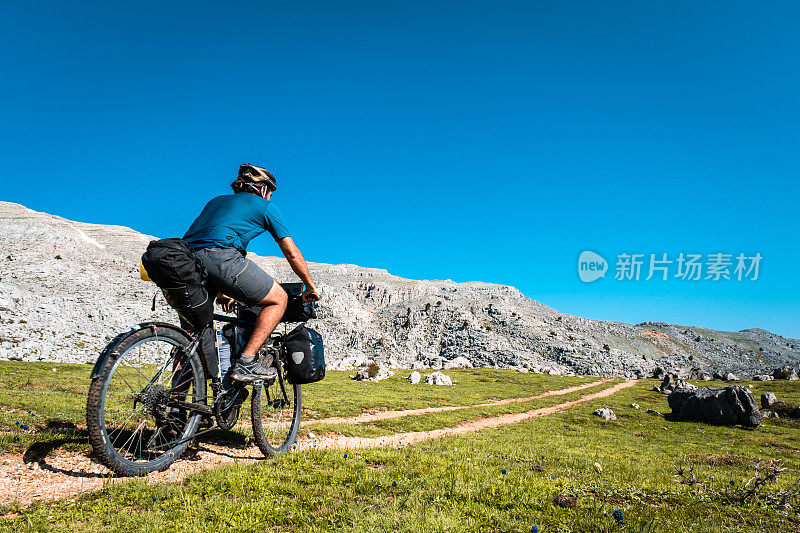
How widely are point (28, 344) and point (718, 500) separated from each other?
49.9m

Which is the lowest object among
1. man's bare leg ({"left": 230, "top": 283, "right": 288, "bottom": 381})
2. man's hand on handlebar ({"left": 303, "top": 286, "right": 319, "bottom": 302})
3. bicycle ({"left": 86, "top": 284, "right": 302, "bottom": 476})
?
bicycle ({"left": 86, "top": 284, "right": 302, "bottom": 476})

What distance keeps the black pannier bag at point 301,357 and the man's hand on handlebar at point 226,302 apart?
3.87ft

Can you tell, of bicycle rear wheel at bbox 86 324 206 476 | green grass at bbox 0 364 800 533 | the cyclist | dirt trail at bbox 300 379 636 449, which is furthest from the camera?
dirt trail at bbox 300 379 636 449

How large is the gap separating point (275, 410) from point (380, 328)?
96.2 m

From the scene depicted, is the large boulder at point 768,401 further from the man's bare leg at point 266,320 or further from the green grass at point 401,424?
the man's bare leg at point 266,320

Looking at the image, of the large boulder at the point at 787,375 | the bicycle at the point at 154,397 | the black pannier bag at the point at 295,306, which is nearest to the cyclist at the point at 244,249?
the black pannier bag at the point at 295,306

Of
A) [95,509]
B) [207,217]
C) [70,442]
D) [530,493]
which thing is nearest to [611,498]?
[530,493]

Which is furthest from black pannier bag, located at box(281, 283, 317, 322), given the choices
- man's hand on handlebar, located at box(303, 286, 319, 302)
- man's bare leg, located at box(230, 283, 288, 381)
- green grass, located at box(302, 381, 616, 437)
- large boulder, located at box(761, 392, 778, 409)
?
large boulder, located at box(761, 392, 778, 409)

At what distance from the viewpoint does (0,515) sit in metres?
4.15

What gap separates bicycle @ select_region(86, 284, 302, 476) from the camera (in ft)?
15.8

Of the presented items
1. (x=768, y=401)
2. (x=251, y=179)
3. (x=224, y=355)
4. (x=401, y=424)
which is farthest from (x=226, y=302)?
(x=768, y=401)

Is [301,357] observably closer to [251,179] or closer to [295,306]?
[295,306]

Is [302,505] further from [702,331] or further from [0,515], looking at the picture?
[702,331]

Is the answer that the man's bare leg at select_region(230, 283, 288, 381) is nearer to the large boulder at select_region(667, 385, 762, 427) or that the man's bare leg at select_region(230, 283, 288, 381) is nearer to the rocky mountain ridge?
the large boulder at select_region(667, 385, 762, 427)
